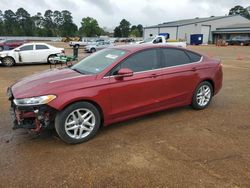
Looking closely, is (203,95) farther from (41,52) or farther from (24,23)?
(24,23)

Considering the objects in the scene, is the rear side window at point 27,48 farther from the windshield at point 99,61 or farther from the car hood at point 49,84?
the car hood at point 49,84

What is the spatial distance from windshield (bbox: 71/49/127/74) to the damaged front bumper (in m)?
1.09

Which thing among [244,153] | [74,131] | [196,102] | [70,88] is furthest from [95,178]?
[196,102]

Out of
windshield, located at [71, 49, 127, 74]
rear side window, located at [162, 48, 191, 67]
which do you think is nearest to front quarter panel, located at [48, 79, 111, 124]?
windshield, located at [71, 49, 127, 74]

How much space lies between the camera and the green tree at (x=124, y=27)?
11262 centimetres

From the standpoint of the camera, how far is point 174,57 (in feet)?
16.8

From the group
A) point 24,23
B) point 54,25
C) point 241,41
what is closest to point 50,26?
point 54,25

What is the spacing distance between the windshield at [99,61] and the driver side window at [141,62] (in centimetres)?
17

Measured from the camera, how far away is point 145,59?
15.5ft

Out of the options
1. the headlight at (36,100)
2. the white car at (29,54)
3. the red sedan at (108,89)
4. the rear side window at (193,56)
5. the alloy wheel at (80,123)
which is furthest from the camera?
the white car at (29,54)

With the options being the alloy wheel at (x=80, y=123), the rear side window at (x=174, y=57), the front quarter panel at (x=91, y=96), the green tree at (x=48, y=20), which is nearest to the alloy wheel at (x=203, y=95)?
the rear side window at (x=174, y=57)

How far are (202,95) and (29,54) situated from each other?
12075mm

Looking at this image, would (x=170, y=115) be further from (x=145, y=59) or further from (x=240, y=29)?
(x=240, y=29)

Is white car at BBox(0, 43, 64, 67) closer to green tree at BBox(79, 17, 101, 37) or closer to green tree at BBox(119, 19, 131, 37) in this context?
green tree at BBox(79, 17, 101, 37)
